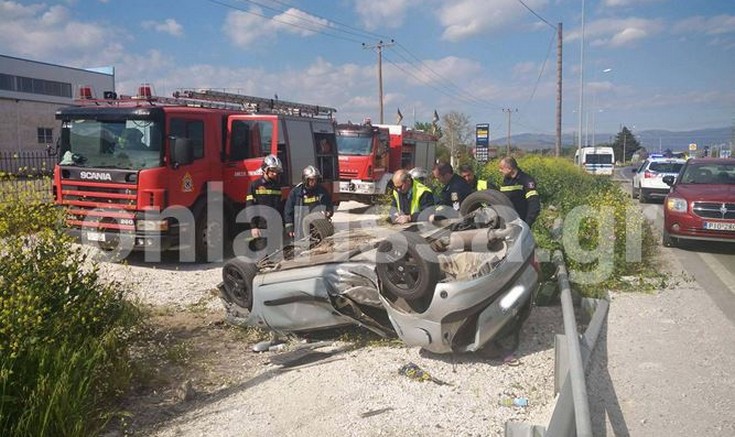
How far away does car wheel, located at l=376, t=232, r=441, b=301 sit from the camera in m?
4.57

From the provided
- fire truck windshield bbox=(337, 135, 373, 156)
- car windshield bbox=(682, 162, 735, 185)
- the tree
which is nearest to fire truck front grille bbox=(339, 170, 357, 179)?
fire truck windshield bbox=(337, 135, 373, 156)

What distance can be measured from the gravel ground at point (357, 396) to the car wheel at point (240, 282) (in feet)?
1.54

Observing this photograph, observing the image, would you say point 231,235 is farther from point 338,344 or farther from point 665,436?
point 665,436

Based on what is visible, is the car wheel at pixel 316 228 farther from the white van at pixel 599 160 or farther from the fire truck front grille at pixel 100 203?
the white van at pixel 599 160

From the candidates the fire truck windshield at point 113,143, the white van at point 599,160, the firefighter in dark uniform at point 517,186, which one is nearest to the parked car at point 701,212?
the firefighter in dark uniform at point 517,186

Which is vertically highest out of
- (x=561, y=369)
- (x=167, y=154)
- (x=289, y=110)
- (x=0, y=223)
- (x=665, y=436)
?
(x=289, y=110)

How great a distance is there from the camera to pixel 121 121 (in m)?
8.64

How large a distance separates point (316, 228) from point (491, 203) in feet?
6.69

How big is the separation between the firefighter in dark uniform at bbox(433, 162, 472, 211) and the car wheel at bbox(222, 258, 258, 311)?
116 inches

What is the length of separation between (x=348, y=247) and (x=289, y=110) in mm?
6767

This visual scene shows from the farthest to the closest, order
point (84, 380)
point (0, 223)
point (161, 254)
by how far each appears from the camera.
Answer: point (161, 254), point (0, 223), point (84, 380)

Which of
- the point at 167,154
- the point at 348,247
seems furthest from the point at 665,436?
the point at 167,154

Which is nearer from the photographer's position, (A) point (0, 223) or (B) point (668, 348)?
(A) point (0, 223)

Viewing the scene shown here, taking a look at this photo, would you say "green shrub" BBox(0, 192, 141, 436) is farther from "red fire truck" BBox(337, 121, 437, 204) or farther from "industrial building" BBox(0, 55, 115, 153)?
"industrial building" BBox(0, 55, 115, 153)
